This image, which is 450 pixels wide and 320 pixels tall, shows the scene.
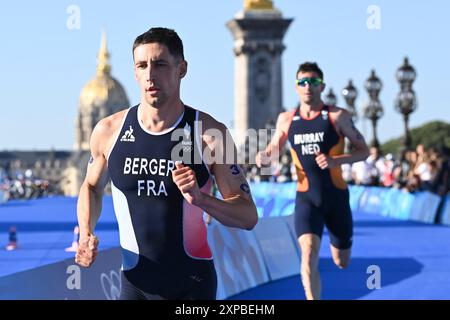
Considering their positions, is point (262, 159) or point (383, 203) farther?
point (383, 203)

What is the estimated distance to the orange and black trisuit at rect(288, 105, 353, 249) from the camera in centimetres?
1108

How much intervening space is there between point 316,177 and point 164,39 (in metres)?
5.27

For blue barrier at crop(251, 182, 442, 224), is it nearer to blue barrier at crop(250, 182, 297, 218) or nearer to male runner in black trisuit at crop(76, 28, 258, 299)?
blue barrier at crop(250, 182, 297, 218)

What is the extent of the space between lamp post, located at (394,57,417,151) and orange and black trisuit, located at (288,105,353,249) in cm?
2259

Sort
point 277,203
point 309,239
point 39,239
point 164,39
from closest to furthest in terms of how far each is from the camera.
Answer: point 164,39
point 309,239
point 39,239
point 277,203

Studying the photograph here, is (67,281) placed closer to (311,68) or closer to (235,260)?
(311,68)

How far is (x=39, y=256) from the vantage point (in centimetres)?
1455

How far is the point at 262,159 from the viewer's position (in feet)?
32.6

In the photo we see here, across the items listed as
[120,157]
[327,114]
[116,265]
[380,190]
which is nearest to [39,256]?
[116,265]

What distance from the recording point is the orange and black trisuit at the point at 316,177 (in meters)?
11.1

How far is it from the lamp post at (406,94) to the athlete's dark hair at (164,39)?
27.8 meters

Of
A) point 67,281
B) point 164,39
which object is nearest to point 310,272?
point 67,281

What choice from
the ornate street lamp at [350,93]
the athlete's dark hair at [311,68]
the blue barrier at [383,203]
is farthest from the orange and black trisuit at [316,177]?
the ornate street lamp at [350,93]
